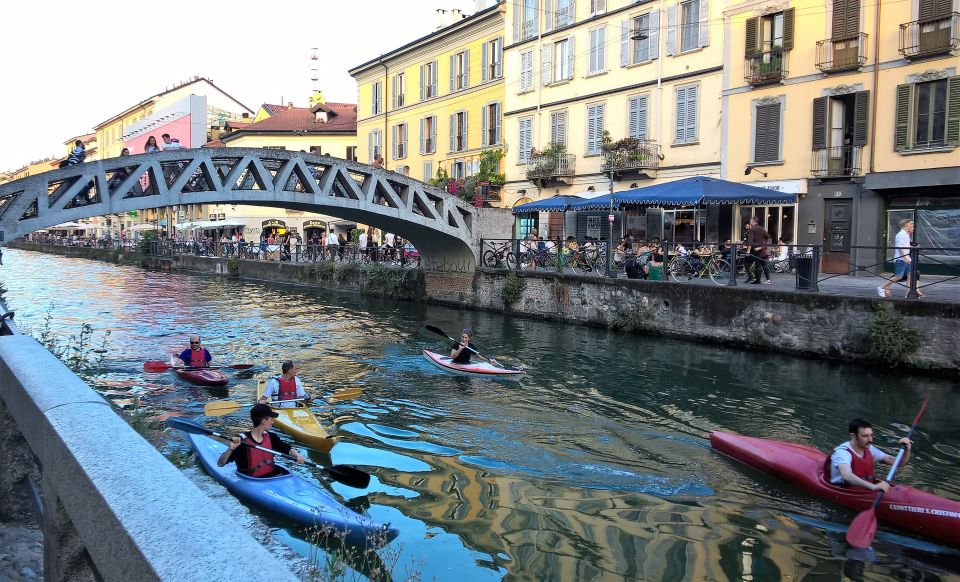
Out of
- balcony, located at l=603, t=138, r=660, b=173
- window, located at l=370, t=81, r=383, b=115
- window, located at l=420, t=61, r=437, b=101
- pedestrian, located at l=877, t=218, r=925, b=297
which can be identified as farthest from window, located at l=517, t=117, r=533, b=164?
pedestrian, located at l=877, t=218, r=925, b=297

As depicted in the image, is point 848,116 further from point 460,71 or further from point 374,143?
point 374,143

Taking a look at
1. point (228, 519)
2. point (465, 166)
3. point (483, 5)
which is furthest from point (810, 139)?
point (228, 519)

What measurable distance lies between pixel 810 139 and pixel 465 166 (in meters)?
17.6

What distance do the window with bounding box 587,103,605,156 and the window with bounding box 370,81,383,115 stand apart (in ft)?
56.3

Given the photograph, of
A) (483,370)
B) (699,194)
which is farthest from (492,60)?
(483,370)

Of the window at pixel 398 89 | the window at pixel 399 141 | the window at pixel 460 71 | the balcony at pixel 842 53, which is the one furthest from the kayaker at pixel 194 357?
the window at pixel 398 89

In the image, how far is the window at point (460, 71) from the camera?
35.8 metres

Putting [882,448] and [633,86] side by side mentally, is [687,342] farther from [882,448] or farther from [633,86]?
[633,86]

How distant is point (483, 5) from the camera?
3762 cm

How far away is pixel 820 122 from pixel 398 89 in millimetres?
24728

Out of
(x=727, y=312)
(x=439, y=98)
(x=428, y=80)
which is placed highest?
(x=428, y=80)

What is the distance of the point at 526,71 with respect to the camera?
1264 inches

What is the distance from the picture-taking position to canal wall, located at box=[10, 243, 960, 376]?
1389cm

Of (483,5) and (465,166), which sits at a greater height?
(483,5)
